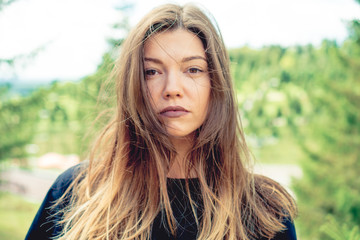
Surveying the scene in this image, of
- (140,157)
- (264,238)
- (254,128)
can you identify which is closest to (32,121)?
(140,157)

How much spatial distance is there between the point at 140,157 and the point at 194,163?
27 cm

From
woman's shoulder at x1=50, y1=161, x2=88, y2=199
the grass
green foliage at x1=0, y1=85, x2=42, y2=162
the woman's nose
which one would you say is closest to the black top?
woman's shoulder at x1=50, y1=161, x2=88, y2=199

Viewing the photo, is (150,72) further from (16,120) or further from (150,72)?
(16,120)

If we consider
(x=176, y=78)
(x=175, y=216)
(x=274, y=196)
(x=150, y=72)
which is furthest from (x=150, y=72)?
(x=274, y=196)

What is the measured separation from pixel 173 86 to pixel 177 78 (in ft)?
0.16

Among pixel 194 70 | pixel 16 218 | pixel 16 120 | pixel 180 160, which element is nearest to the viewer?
pixel 194 70

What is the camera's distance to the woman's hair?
1.57 m

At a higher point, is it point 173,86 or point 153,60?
point 153,60

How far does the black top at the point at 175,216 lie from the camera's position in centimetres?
157

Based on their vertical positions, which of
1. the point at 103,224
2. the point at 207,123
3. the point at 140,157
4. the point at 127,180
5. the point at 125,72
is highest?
the point at 125,72

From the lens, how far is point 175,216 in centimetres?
160

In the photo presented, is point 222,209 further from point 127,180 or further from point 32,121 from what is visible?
point 32,121

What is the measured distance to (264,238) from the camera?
63.9 inches

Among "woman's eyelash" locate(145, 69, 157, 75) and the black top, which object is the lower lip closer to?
"woman's eyelash" locate(145, 69, 157, 75)
